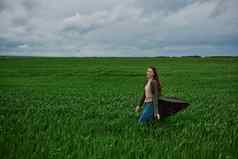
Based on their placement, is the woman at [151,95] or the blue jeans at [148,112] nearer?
the woman at [151,95]

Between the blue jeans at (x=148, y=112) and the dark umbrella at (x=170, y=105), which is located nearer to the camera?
the dark umbrella at (x=170, y=105)

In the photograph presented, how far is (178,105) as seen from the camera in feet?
33.3

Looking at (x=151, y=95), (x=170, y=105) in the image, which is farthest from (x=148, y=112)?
(x=170, y=105)

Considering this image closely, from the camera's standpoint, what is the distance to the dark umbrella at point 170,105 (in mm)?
10117

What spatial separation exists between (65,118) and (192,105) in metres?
7.02

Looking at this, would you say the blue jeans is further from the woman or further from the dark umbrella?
the dark umbrella

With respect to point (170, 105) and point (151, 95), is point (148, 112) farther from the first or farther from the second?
point (170, 105)

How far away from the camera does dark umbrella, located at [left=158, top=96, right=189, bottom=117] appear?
1012 centimetres

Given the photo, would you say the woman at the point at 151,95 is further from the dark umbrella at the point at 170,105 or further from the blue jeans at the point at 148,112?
the dark umbrella at the point at 170,105

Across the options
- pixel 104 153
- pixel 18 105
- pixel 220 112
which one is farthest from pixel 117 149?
pixel 18 105

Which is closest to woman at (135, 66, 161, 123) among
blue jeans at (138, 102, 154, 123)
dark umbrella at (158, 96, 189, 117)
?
blue jeans at (138, 102, 154, 123)

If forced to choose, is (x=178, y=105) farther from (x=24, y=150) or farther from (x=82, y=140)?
(x=24, y=150)

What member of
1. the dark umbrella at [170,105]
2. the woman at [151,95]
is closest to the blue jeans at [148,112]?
the woman at [151,95]

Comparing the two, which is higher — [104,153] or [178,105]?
[178,105]
